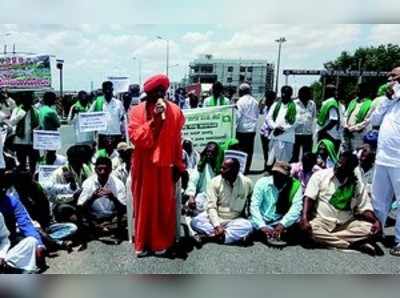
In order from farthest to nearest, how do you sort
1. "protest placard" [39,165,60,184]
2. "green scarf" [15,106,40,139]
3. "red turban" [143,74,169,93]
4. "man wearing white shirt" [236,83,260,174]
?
"man wearing white shirt" [236,83,260,174] → "green scarf" [15,106,40,139] → "protest placard" [39,165,60,184] → "red turban" [143,74,169,93]

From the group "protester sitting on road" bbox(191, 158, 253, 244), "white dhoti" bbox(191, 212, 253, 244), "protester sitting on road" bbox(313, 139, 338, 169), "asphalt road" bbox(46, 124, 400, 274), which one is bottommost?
"asphalt road" bbox(46, 124, 400, 274)

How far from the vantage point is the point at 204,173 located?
19.0ft

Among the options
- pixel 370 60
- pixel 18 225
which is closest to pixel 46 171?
pixel 18 225

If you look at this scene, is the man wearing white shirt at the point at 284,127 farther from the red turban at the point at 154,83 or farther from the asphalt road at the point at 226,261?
the red turban at the point at 154,83

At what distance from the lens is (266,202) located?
518 centimetres

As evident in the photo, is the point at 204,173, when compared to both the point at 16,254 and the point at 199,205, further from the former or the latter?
the point at 16,254

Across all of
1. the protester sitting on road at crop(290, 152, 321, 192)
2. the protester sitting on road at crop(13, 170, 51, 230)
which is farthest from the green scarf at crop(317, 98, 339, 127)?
the protester sitting on road at crop(13, 170, 51, 230)

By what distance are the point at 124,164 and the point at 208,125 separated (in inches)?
47.6

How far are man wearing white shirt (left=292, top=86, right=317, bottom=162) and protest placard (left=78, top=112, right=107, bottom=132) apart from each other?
286cm

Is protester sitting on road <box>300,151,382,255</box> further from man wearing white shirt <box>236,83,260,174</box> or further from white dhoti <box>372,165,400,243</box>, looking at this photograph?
man wearing white shirt <box>236,83,260,174</box>

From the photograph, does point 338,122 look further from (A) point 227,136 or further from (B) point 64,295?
(B) point 64,295

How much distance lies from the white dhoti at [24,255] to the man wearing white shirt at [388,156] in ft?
10.6

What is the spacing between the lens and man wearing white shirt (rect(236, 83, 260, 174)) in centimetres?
834

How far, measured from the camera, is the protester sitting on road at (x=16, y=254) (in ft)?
12.9
